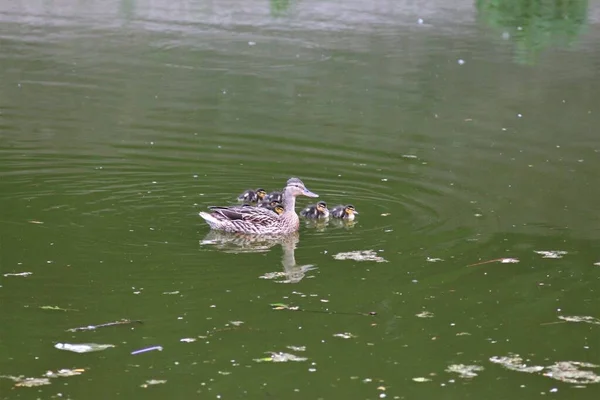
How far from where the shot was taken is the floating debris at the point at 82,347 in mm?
6977

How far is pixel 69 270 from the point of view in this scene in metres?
8.57

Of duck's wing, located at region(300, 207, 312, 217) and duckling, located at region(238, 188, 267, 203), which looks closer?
duck's wing, located at region(300, 207, 312, 217)

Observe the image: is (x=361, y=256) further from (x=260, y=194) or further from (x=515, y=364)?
(x=515, y=364)

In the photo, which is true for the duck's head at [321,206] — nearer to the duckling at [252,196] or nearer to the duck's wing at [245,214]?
the duck's wing at [245,214]

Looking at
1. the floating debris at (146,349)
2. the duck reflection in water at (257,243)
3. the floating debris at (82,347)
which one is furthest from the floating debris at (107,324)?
the duck reflection in water at (257,243)

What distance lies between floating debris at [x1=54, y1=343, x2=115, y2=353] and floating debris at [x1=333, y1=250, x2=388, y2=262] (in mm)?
2533

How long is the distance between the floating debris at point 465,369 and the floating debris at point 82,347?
205cm

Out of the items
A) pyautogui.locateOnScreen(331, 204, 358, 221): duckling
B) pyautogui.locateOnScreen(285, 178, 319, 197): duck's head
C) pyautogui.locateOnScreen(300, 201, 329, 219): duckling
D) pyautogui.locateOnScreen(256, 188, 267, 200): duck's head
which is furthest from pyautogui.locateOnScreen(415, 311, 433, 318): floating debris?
pyautogui.locateOnScreen(256, 188, 267, 200): duck's head

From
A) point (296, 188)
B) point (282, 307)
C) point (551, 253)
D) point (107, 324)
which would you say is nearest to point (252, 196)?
point (296, 188)

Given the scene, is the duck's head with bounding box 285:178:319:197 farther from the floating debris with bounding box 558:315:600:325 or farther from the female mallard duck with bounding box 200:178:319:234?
the floating debris with bounding box 558:315:600:325

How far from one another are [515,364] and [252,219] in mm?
3501

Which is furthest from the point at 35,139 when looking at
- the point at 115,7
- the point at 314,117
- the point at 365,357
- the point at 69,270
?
the point at 115,7

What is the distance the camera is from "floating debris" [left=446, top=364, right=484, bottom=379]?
6805 millimetres

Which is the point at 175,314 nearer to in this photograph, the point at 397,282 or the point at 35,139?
the point at 397,282
